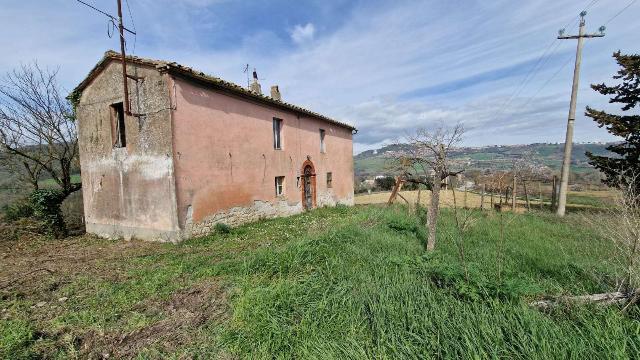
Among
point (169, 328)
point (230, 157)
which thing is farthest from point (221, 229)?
point (169, 328)

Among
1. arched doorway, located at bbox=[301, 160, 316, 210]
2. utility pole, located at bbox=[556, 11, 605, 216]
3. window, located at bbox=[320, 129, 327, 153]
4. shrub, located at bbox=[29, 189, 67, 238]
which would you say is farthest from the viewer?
window, located at bbox=[320, 129, 327, 153]

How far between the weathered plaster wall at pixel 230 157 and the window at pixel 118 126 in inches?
103

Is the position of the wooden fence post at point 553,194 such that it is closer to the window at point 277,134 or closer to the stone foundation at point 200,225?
the stone foundation at point 200,225

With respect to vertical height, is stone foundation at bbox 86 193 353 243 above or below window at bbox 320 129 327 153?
below

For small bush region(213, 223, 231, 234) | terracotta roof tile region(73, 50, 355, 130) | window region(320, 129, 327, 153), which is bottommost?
small bush region(213, 223, 231, 234)

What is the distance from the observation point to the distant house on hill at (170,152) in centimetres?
824

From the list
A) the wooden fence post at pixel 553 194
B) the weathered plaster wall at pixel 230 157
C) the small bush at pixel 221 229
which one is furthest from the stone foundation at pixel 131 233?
the wooden fence post at pixel 553 194

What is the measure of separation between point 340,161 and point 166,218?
1190cm

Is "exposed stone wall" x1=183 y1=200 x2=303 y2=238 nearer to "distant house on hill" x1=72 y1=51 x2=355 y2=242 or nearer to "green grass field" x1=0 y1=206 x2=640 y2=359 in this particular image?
"distant house on hill" x1=72 y1=51 x2=355 y2=242

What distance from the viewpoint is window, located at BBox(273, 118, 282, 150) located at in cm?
1259

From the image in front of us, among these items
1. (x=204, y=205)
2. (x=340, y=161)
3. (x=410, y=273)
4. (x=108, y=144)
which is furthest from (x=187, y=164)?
(x=340, y=161)

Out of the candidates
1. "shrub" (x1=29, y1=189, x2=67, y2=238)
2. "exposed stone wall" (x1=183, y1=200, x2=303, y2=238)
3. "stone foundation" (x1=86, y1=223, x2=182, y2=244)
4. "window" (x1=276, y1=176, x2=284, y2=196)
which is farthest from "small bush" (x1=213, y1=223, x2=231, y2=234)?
"shrub" (x1=29, y1=189, x2=67, y2=238)

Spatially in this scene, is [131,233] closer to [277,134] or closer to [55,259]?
[55,259]

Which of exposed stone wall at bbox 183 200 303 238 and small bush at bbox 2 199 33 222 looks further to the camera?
small bush at bbox 2 199 33 222
